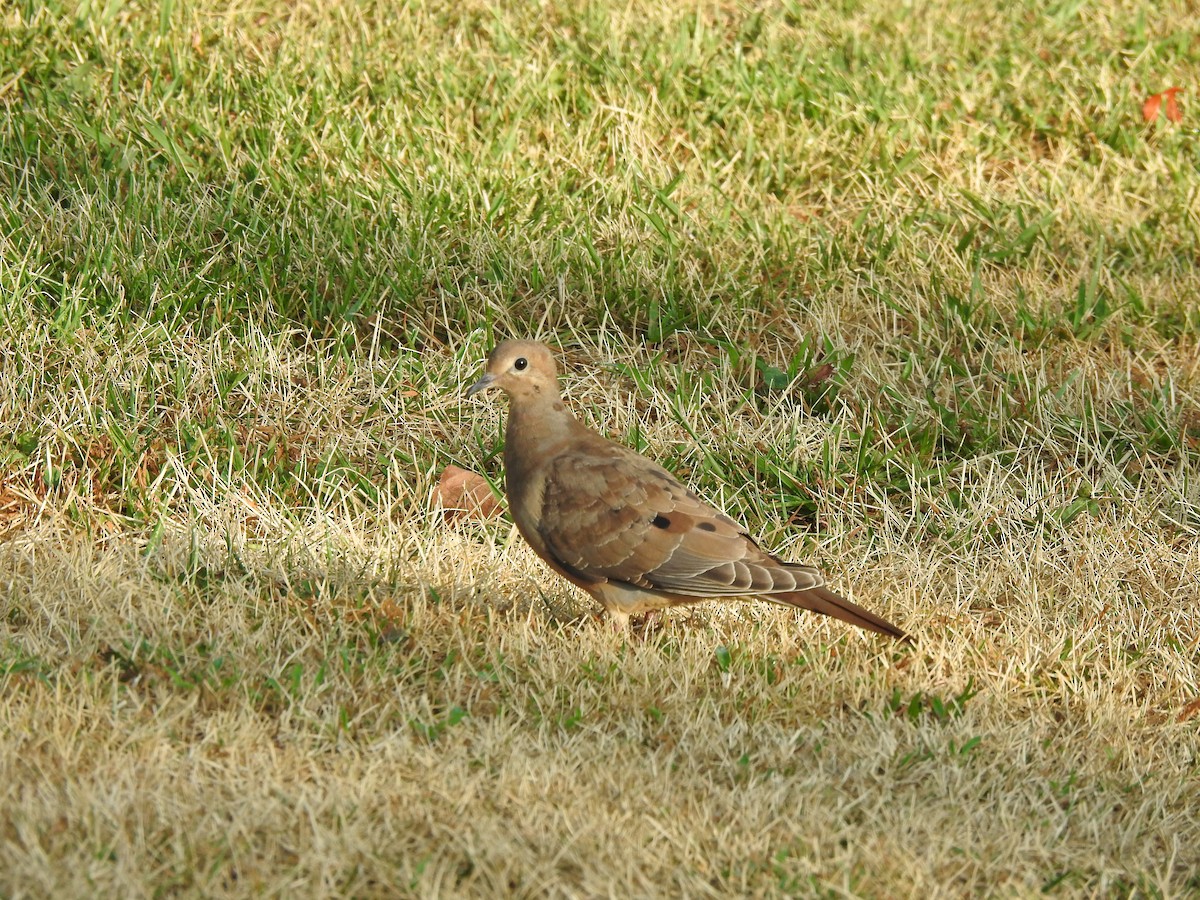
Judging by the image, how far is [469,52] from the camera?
713 cm

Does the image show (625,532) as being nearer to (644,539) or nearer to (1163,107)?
(644,539)

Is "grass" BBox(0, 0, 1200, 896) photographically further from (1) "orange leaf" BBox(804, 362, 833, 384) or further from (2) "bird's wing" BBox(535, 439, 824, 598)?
(2) "bird's wing" BBox(535, 439, 824, 598)

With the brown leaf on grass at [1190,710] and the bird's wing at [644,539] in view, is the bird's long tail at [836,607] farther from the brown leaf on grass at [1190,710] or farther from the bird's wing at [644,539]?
the brown leaf on grass at [1190,710]

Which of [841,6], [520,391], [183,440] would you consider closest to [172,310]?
[183,440]

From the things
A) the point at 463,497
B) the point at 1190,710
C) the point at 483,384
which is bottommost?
the point at 1190,710

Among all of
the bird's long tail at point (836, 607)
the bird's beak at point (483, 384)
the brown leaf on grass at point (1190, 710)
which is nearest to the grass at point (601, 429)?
the brown leaf on grass at point (1190, 710)

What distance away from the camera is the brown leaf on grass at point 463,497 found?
512 centimetres

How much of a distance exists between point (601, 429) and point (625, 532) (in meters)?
1.23

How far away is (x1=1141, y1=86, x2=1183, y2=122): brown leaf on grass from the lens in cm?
712

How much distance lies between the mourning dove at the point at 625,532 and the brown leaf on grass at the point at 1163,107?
3.89 m

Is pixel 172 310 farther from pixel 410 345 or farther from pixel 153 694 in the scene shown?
pixel 153 694

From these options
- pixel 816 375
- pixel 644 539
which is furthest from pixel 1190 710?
pixel 816 375

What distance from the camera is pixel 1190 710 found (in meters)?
4.30

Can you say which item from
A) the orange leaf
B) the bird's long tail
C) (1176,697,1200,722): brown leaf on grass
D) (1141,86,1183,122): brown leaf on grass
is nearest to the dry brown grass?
(1176,697,1200,722): brown leaf on grass
